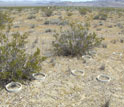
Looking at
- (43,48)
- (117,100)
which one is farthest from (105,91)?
(43,48)

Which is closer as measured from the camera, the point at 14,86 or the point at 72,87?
the point at 14,86

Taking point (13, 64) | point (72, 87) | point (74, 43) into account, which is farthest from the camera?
point (74, 43)

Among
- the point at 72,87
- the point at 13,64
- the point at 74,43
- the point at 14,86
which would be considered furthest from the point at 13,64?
the point at 74,43

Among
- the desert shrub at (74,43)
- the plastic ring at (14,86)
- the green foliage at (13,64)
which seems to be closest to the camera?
the plastic ring at (14,86)

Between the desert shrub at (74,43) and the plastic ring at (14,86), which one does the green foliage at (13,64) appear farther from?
the desert shrub at (74,43)

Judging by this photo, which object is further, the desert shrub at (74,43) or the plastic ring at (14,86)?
the desert shrub at (74,43)

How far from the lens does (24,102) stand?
429 cm

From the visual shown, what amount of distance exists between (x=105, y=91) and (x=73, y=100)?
1.06 meters

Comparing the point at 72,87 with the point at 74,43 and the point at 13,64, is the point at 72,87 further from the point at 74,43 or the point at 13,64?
the point at 74,43

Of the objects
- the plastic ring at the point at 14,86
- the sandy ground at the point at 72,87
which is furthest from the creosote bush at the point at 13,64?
the sandy ground at the point at 72,87

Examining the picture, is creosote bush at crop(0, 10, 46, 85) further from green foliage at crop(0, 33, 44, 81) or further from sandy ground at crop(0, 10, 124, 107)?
sandy ground at crop(0, 10, 124, 107)

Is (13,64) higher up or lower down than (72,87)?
higher up

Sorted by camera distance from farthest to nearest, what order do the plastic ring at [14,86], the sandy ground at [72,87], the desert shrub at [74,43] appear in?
the desert shrub at [74,43] → the plastic ring at [14,86] → the sandy ground at [72,87]

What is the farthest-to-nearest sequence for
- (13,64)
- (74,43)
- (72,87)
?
(74,43)
(72,87)
(13,64)
